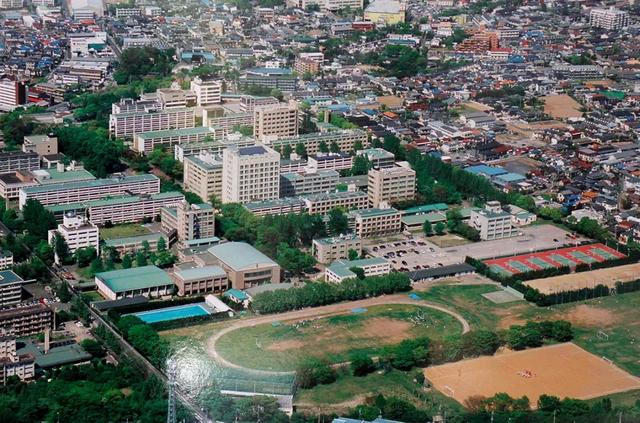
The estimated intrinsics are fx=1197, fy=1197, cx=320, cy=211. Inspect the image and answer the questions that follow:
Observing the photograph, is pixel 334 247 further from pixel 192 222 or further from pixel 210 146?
pixel 210 146

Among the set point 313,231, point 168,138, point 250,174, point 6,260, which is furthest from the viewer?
point 168,138

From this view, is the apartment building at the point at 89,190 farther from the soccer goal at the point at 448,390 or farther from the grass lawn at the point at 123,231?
the soccer goal at the point at 448,390

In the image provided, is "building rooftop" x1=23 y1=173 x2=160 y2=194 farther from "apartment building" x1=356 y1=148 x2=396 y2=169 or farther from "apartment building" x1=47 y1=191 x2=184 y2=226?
"apartment building" x1=356 y1=148 x2=396 y2=169

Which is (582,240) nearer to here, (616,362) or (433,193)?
(433,193)

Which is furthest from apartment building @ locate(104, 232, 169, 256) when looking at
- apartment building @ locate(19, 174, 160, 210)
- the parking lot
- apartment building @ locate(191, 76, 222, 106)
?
apartment building @ locate(191, 76, 222, 106)


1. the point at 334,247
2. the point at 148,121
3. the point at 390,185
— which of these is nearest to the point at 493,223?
the point at 390,185

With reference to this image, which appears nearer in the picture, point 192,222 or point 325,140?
point 192,222
